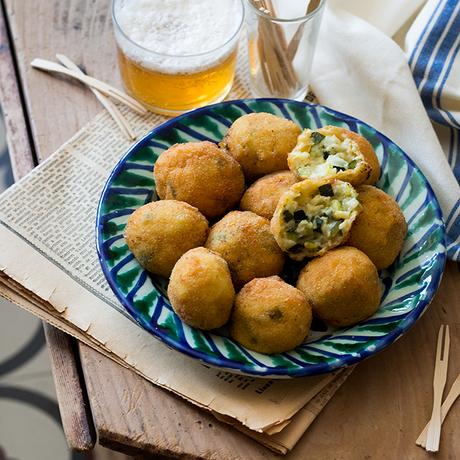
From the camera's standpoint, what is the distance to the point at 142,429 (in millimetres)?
839

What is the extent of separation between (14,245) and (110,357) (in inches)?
7.5

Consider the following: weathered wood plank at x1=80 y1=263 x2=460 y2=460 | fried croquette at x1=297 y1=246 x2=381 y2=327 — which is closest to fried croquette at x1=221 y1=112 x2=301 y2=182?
fried croquette at x1=297 y1=246 x2=381 y2=327

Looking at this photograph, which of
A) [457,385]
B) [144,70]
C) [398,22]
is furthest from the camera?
[398,22]

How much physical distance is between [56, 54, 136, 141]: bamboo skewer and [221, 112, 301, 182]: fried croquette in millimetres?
198

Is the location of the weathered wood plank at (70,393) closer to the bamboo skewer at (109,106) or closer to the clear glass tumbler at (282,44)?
the bamboo skewer at (109,106)

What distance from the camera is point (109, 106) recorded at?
3.66 ft

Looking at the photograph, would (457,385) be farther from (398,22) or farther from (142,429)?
(398,22)

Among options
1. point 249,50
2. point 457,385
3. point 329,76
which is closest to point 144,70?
point 249,50

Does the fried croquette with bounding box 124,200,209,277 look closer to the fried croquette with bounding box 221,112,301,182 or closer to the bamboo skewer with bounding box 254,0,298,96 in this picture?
the fried croquette with bounding box 221,112,301,182

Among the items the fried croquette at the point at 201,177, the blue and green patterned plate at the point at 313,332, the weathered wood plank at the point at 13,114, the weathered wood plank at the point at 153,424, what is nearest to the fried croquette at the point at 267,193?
the fried croquette at the point at 201,177

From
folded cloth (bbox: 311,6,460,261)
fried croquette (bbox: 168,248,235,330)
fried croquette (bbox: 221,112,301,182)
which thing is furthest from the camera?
folded cloth (bbox: 311,6,460,261)

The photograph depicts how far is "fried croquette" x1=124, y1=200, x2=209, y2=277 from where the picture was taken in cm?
86

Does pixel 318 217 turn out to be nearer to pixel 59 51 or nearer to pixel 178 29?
pixel 178 29

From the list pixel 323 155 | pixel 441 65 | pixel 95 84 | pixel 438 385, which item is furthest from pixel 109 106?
pixel 438 385
